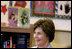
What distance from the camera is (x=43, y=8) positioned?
7.71 ft

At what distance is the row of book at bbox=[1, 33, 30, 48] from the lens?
2.01 m

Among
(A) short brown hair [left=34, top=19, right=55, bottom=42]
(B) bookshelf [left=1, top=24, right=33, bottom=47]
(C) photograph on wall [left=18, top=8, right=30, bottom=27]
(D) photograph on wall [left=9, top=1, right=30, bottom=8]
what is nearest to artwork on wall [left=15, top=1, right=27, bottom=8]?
(D) photograph on wall [left=9, top=1, right=30, bottom=8]

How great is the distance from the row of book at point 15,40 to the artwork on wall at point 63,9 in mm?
674

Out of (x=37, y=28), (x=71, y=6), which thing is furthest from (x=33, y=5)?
(x=37, y=28)

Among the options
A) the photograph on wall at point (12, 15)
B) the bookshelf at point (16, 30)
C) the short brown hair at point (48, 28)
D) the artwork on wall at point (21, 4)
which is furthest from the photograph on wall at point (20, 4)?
the short brown hair at point (48, 28)

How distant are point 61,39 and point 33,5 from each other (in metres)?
0.72

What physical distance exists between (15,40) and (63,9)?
962 millimetres

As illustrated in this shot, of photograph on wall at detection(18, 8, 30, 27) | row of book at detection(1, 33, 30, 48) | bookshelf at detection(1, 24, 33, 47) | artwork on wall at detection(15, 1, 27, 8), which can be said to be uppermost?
artwork on wall at detection(15, 1, 27, 8)

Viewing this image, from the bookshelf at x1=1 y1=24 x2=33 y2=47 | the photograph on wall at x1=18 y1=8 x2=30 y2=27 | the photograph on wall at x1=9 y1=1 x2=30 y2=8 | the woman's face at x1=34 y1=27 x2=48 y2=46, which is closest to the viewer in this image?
the woman's face at x1=34 y1=27 x2=48 y2=46

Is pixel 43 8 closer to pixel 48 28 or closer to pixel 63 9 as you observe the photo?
pixel 63 9

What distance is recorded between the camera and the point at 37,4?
2.32 meters

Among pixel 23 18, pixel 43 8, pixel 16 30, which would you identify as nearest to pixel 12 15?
pixel 23 18

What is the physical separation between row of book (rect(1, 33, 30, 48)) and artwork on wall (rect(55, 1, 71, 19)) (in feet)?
2.21

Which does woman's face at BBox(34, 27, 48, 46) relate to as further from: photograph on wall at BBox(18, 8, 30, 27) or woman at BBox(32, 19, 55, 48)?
Answer: photograph on wall at BBox(18, 8, 30, 27)
